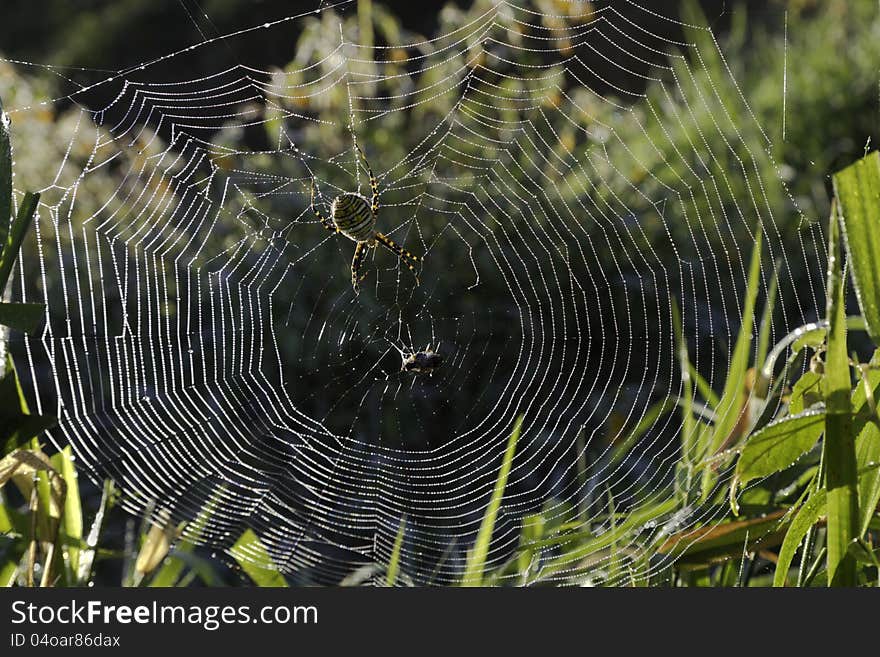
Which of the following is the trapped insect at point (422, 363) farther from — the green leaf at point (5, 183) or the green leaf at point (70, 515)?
the green leaf at point (5, 183)

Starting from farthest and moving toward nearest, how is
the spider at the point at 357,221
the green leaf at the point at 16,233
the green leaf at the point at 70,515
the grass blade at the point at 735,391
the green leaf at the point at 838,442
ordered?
1. the spider at the point at 357,221
2. the grass blade at the point at 735,391
3. the green leaf at the point at 70,515
4. the green leaf at the point at 16,233
5. the green leaf at the point at 838,442

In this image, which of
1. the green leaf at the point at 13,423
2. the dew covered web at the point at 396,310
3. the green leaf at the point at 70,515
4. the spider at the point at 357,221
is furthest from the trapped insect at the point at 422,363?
the green leaf at the point at 13,423

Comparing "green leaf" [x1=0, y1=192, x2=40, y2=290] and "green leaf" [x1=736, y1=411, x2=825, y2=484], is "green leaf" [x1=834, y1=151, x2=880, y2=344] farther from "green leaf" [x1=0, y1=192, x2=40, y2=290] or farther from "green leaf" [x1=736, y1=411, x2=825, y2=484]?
"green leaf" [x1=0, y1=192, x2=40, y2=290]

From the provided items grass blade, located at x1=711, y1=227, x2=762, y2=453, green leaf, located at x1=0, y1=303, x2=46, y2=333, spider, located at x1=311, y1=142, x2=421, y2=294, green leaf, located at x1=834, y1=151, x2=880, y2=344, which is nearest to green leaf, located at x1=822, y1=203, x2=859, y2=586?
green leaf, located at x1=834, y1=151, x2=880, y2=344

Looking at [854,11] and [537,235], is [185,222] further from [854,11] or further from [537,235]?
[854,11]

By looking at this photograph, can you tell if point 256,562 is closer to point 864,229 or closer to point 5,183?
point 5,183
